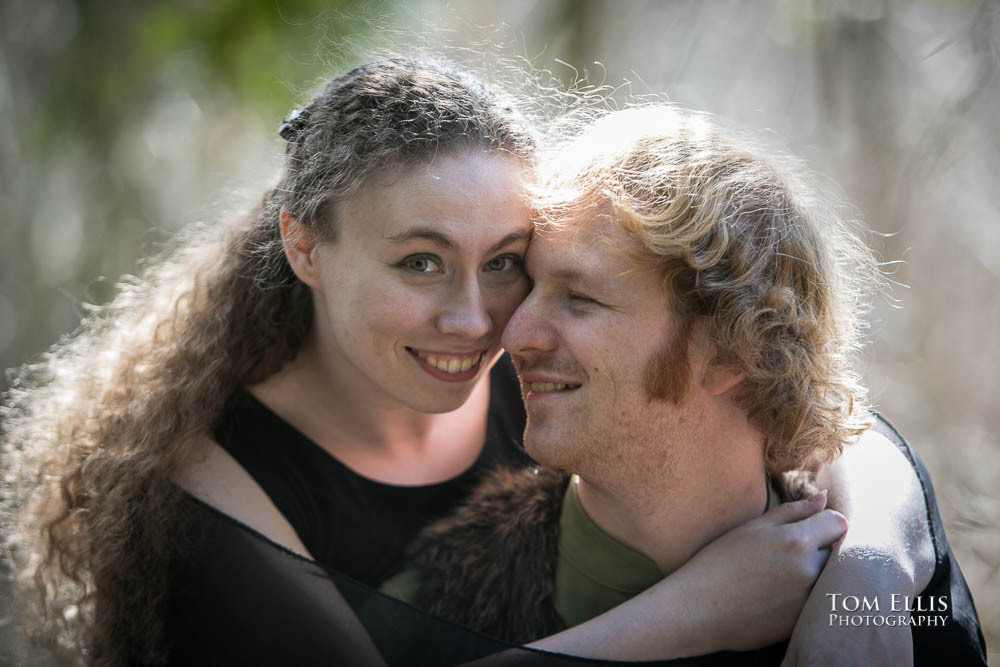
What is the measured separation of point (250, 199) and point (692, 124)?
5.23 feet

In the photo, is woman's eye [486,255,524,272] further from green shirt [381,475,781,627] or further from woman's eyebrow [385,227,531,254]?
green shirt [381,475,781,627]

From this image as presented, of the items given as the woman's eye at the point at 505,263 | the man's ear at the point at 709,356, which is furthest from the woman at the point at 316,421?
the man's ear at the point at 709,356

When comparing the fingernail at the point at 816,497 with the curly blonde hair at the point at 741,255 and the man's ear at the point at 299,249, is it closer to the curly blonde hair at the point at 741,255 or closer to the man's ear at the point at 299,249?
the curly blonde hair at the point at 741,255

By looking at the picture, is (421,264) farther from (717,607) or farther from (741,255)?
(717,607)

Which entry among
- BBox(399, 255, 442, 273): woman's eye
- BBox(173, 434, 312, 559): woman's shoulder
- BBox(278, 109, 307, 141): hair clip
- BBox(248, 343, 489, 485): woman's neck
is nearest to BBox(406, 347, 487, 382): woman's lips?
BBox(399, 255, 442, 273): woman's eye

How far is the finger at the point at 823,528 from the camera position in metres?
2.03

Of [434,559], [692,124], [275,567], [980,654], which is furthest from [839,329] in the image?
[275,567]

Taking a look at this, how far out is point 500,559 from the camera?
7.22 ft

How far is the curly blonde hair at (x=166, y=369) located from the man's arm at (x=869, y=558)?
4.12ft

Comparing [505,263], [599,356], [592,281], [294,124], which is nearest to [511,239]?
[505,263]

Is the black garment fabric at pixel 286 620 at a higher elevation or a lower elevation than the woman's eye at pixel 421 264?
lower

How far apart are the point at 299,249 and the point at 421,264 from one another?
432 mm

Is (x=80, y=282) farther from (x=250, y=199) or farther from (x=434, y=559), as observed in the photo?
(x=434, y=559)

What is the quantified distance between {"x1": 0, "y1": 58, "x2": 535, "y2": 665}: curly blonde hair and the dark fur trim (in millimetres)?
725
